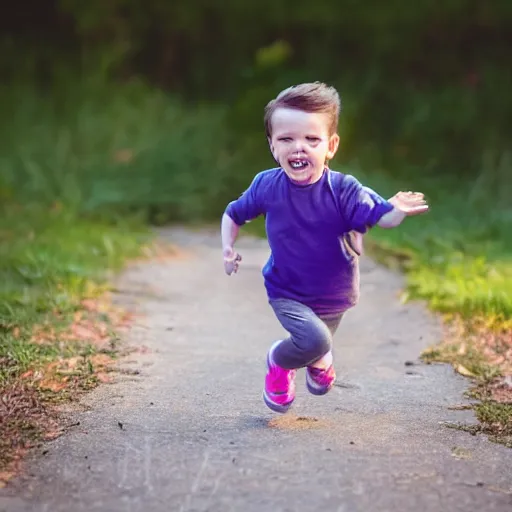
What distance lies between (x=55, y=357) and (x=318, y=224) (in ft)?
4.22

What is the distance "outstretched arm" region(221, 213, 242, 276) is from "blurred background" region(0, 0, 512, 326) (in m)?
3.74

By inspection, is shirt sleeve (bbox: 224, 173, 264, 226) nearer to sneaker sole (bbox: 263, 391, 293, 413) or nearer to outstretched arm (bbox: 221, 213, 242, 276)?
outstretched arm (bbox: 221, 213, 242, 276)

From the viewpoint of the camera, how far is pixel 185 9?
10.1 meters

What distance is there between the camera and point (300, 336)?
2.86 meters

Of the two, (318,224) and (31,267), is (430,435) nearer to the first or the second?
(318,224)

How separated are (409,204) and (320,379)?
72cm

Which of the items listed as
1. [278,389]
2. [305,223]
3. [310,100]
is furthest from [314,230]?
[278,389]

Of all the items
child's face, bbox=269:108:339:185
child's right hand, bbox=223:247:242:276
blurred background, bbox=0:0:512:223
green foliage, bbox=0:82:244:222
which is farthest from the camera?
blurred background, bbox=0:0:512:223

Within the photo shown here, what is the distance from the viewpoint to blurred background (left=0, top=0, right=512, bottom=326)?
7691 millimetres

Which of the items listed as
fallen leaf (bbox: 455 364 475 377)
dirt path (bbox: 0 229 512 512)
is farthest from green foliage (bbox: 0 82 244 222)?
fallen leaf (bbox: 455 364 475 377)

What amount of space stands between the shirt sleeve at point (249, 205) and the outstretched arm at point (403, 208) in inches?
17.0

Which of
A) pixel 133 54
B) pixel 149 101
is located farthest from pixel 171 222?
pixel 133 54

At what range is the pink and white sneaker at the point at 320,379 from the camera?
3.05 meters

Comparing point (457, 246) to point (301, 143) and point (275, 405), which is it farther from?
point (301, 143)
